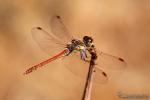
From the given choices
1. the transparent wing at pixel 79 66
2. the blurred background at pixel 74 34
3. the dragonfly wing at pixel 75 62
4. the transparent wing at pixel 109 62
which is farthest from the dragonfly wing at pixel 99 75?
the blurred background at pixel 74 34

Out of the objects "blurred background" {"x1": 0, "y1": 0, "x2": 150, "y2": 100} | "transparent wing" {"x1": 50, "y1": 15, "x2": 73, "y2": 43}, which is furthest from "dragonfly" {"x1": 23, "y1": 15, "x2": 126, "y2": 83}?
"blurred background" {"x1": 0, "y1": 0, "x2": 150, "y2": 100}

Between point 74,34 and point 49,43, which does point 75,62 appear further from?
point 74,34

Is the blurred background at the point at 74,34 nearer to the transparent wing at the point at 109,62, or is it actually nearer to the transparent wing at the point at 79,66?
the transparent wing at the point at 79,66

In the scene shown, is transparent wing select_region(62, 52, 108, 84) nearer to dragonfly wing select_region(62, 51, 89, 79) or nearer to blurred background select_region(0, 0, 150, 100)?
dragonfly wing select_region(62, 51, 89, 79)

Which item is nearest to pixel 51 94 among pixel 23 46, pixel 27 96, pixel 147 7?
pixel 27 96

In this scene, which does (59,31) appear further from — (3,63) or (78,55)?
(3,63)

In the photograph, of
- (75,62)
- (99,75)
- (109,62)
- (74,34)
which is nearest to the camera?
(99,75)

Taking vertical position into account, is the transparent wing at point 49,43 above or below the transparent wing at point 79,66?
above

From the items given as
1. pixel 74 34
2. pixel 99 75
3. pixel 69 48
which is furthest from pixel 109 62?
pixel 74 34
